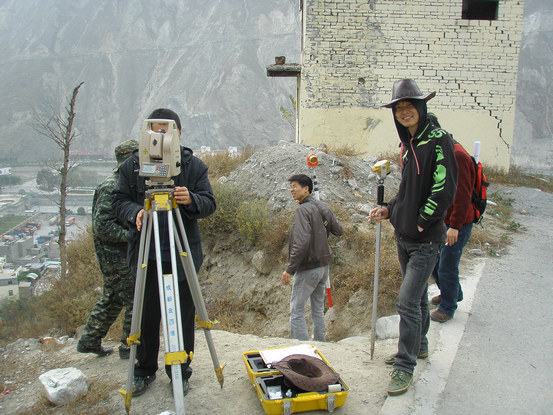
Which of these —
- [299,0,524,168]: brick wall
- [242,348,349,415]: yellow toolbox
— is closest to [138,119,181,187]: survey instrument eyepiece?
[242,348,349,415]: yellow toolbox

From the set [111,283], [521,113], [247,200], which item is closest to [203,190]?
[111,283]

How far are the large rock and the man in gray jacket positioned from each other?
202 centimetres

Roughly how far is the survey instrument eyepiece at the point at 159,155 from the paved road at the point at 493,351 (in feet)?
6.40

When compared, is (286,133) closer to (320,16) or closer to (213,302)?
(320,16)

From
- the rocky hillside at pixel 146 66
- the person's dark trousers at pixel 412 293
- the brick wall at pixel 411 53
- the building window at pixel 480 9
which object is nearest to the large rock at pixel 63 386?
the person's dark trousers at pixel 412 293

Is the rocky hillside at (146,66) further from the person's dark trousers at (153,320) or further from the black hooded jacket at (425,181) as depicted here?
the black hooded jacket at (425,181)

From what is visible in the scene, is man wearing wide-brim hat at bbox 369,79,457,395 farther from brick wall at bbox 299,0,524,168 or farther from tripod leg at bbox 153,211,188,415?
brick wall at bbox 299,0,524,168

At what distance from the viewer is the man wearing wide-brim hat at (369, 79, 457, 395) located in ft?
8.68

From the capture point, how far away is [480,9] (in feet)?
43.7

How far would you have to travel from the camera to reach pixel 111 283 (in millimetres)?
3607

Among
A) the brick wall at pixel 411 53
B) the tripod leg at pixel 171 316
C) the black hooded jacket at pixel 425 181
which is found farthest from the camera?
the brick wall at pixel 411 53

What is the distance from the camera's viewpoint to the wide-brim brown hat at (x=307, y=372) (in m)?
2.68

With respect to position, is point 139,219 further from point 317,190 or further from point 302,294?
point 317,190

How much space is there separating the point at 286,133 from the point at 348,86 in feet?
109
